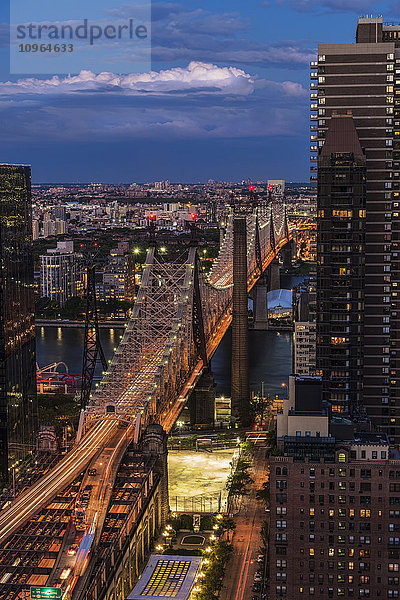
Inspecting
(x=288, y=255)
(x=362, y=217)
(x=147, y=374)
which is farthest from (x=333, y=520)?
(x=288, y=255)

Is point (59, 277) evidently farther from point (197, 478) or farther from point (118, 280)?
point (197, 478)

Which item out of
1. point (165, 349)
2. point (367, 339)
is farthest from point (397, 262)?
point (165, 349)

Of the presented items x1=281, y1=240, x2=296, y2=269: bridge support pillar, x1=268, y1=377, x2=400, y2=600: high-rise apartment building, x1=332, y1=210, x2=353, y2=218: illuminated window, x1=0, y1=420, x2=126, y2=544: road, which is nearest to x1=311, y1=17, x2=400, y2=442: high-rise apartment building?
x1=332, y1=210, x2=353, y2=218: illuminated window

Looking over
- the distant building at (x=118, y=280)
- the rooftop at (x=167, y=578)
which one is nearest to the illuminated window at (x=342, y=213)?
the rooftop at (x=167, y=578)

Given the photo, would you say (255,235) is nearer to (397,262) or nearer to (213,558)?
(397,262)

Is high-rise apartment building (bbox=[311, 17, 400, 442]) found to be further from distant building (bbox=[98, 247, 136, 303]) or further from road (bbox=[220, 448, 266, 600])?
distant building (bbox=[98, 247, 136, 303])

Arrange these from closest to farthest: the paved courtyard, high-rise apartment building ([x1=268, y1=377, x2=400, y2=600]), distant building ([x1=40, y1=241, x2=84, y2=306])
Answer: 1. high-rise apartment building ([x1=268, y1=377, x2=400, y2=600])
2. the paved courtyard
3. distant building ([x1=40, y1=241, x2=84, y2=306])

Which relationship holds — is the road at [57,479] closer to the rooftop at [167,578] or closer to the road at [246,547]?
the rooftop at [167,578]
